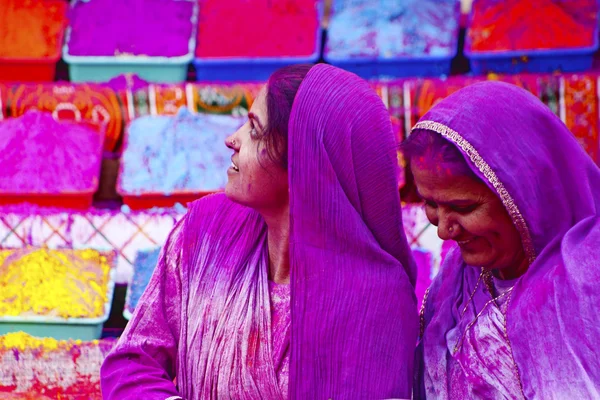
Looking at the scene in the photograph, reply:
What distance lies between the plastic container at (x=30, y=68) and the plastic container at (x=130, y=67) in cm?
8

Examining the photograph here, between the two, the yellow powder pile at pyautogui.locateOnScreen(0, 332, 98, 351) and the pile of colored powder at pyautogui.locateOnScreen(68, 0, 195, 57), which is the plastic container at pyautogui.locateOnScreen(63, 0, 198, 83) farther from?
the yellow powder pile at pyautogui.locateOnScreen(0, 332, 98, 351)

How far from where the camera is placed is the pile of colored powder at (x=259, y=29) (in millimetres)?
3846

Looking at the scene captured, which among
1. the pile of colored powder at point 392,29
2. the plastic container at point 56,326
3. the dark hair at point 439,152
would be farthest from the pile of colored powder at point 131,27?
the dark hair at point 439,152

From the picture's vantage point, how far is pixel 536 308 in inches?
53.2

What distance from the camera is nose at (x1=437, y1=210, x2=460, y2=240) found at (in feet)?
4.71

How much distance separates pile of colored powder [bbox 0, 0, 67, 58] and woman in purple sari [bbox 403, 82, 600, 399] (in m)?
2.86

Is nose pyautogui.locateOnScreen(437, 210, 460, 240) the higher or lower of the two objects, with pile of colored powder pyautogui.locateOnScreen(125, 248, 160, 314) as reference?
higher

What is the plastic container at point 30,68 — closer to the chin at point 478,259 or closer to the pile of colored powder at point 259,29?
the pile of colored powder at point 259,29

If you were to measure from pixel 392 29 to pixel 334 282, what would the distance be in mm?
2514

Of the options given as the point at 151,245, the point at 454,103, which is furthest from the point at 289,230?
the point at 151,245

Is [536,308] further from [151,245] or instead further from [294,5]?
[294,5]

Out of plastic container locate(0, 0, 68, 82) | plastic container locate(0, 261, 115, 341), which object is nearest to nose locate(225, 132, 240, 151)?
plastic container locate(0, 261, 115, 341)

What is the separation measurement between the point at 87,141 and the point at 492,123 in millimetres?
2348

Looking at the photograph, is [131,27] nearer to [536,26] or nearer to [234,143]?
[536,26]
